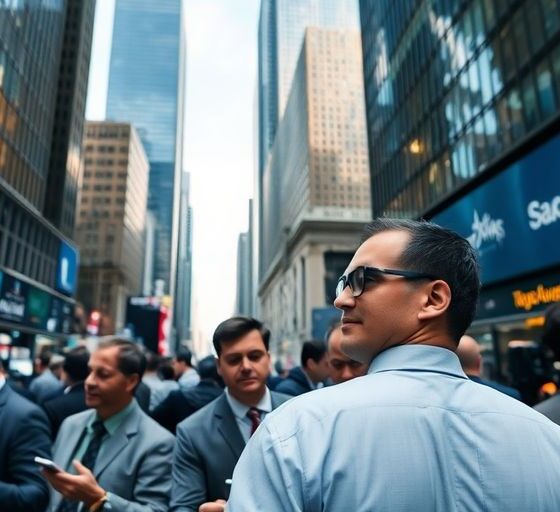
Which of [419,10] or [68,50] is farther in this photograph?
[68,50]

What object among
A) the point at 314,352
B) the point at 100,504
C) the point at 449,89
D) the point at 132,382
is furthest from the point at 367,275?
the point at 449,89

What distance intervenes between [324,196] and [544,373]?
7936cm

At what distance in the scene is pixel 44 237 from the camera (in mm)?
41750

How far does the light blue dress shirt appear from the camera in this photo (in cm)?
121

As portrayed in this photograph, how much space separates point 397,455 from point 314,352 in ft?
16.3

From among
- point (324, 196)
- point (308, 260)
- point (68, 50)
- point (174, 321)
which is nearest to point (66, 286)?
point (68, 50)

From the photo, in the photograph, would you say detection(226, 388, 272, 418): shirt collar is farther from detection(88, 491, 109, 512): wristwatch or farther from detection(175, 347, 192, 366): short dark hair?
detection(175, 347, 192, 366): short dark hair

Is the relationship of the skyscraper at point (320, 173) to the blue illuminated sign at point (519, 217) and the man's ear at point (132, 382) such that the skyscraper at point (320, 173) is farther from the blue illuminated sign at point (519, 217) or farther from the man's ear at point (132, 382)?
the man's ear at point (132, 382)

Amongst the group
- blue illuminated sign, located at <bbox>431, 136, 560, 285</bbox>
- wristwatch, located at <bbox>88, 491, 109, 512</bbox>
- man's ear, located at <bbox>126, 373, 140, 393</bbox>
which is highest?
blue illuminated sign, located at <bbox>431, 136, 560, 285</bbox>

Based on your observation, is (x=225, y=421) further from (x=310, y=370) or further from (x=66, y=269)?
(x=66, y=269)

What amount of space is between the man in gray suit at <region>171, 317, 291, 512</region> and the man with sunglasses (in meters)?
1.49

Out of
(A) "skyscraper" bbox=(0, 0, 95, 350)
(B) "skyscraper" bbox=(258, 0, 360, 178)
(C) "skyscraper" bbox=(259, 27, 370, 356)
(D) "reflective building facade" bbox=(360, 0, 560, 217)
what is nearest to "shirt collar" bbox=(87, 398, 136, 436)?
(D) "reflective building facade" bbox=(360, 0, 560, 217)

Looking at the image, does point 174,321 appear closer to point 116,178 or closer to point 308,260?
point 116,178

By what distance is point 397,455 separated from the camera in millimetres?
1240
